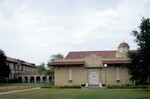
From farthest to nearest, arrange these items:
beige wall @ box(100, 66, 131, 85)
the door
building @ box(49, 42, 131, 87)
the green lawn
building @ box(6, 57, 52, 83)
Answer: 1. building @ box(6, 57, 52, 83)
2. the door
3. building @ box(49, 42, 131, 87)
4. beige wall @ box(100, 66, 131, 85)
5. the green lawn

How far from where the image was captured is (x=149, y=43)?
33.7 meters

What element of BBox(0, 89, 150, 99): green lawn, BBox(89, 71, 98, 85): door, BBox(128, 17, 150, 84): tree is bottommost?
BBox(0, 89, 150, 99): green lawn

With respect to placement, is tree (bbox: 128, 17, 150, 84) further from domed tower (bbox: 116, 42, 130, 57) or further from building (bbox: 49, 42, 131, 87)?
domed tower (bbox: 116, 42, 130, 57)

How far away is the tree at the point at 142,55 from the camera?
34000 millimetres

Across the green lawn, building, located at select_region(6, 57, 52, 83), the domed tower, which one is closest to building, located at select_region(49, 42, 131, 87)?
the domed tower

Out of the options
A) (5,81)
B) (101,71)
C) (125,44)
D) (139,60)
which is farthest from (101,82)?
(5,81)

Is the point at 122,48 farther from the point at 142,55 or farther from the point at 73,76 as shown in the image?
the point at 142,55

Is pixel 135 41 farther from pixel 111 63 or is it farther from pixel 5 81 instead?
pixel 5 81

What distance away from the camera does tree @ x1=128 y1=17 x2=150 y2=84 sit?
34.0 metres

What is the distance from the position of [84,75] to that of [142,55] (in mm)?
16850

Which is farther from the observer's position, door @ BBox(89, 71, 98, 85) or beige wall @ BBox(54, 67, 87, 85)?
beige wall @ BBox(54, 67, 87, 85)

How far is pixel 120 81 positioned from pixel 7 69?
28859 millimetres

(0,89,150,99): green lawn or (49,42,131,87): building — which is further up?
(49,42,131,87): building

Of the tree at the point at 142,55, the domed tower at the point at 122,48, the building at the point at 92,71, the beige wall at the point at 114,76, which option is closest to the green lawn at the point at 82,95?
the tree at the point at 142,55
